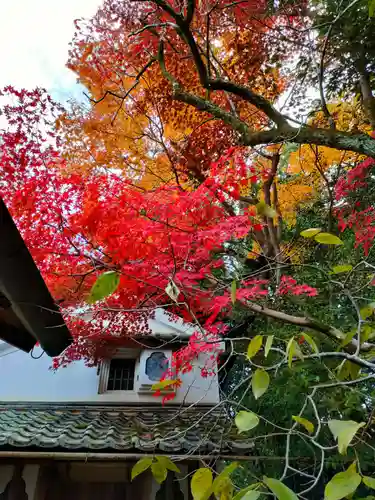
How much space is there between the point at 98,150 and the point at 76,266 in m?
4.26

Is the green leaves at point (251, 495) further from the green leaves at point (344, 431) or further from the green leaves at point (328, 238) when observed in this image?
the green leaves at point (328, 238)

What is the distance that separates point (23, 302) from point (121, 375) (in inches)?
242

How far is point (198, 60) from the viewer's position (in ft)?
16.1

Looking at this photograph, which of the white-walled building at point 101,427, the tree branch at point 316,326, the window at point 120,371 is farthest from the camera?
the window at point 120,371

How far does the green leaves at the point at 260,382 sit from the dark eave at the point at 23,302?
1.73 m

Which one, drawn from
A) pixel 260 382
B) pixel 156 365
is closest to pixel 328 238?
pixel 260 382

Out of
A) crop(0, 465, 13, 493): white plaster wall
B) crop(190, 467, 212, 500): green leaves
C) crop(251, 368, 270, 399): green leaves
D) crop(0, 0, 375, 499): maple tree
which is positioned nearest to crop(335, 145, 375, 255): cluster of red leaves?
crop(0, 0, 375, 499): maple tree

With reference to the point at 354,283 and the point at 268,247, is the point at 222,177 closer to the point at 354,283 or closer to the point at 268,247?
the point at 268,247

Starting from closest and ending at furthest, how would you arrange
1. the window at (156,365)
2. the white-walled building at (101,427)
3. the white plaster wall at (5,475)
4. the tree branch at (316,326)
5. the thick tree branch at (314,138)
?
the tree branch at (316,326)
the thick tree branch at (314,138)
the white-walled building at (101,427)
the white plaster wall at (5,475)
the window at (156,365)

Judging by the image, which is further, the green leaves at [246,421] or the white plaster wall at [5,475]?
the white plaster wall at [5,475]

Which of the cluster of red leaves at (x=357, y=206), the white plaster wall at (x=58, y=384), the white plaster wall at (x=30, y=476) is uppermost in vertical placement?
the cluster of red leaves at (x=357, y=206)

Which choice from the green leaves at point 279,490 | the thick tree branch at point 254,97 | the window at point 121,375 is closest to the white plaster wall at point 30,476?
the window at point 121,375

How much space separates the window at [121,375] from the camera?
8.80m

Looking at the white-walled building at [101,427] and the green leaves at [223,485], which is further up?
the green leaves at [223,485]
